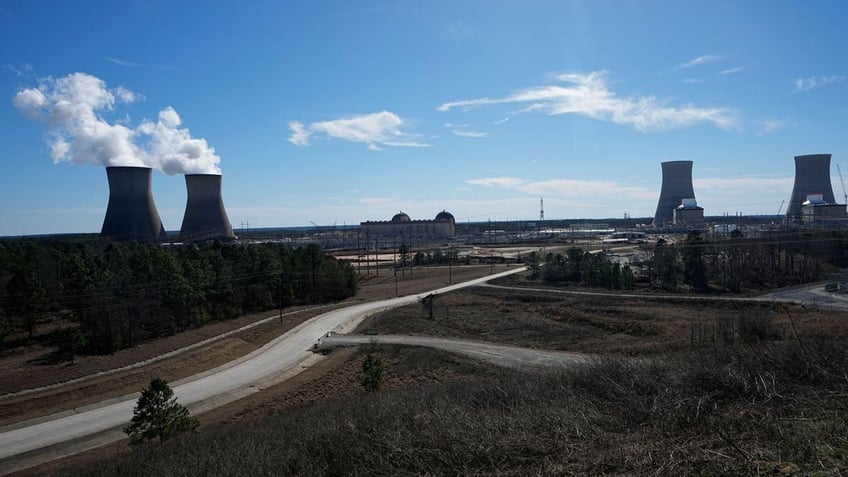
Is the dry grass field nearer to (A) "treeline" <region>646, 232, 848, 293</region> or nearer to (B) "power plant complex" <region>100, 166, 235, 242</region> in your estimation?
(A) "treeline" <region>646, 232, 848, 293</region>

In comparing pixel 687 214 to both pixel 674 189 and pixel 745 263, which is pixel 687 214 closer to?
pixel 674 189

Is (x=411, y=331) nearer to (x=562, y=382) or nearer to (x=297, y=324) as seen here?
(x=297, y=324)

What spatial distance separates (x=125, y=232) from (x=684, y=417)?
5353 cm

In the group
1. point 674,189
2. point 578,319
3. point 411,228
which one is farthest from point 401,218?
point 578,319

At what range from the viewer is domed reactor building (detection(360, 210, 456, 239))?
326 ft

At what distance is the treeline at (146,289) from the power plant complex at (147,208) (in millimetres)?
11549

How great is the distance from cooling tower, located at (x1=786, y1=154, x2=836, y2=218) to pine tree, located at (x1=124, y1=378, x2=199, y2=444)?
7009 cm

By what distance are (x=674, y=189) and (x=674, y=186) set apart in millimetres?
478

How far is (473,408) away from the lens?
7.91m

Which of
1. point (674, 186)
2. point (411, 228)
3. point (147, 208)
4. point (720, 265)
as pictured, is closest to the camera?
point (720, 265)

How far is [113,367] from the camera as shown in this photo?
20.0 meters

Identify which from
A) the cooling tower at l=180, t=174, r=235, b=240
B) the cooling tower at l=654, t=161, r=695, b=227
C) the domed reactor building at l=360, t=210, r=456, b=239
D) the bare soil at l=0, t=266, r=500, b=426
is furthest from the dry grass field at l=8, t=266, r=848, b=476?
the domed reactor building at l=360, t=210, r=456, b=239

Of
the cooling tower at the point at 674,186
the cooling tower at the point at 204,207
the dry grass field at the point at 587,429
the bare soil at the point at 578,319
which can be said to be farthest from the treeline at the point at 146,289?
the cooling tower at the point at 674,186

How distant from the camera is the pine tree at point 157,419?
37.1 feet
